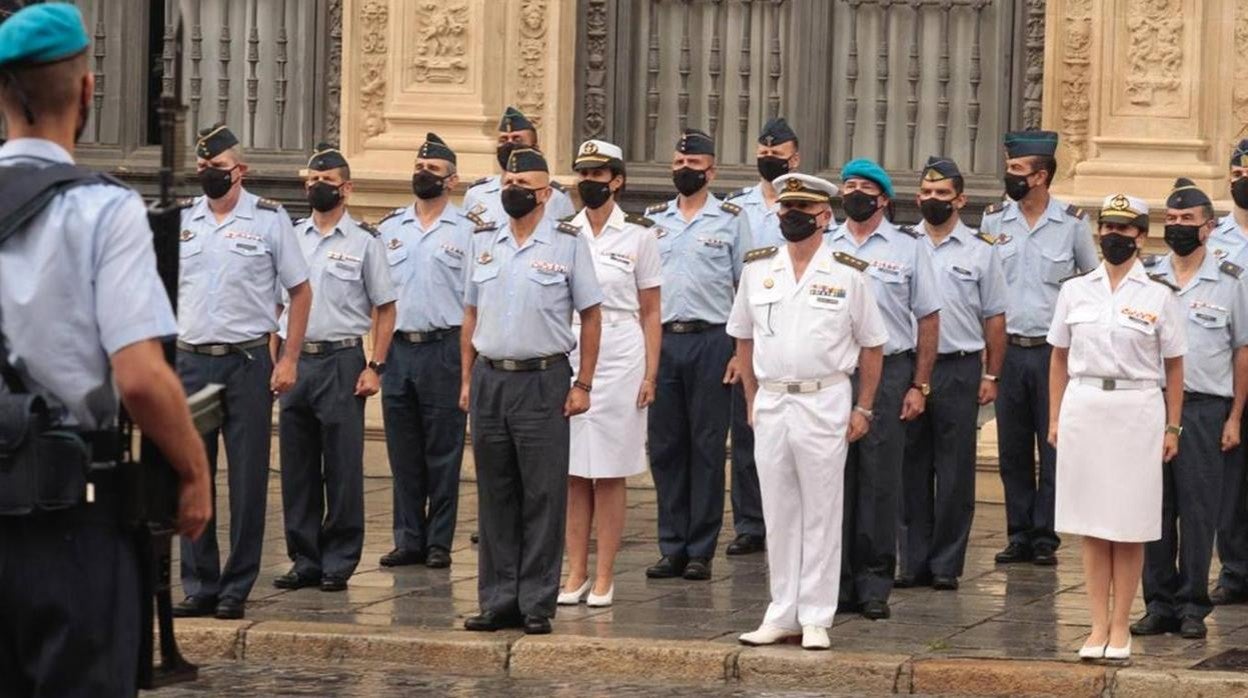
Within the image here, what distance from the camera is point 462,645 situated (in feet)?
35.6

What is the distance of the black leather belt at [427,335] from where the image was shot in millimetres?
13688

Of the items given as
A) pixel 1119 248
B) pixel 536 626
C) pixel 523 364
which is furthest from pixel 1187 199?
pixel 536 626

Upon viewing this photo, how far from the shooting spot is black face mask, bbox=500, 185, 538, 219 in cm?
1116

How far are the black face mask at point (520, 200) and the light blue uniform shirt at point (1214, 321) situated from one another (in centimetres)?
282

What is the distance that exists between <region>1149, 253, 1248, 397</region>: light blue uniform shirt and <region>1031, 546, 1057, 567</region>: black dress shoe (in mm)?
2034

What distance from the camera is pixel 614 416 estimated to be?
1191 centimetres

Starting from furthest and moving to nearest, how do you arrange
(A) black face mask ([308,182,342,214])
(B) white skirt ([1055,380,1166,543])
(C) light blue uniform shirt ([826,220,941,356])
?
(A) black face mask ([308,182,342,214]), (C) light blue uniform shirt ([826,220,941,356]), (B) white skirt ([1055,380,1166,543])

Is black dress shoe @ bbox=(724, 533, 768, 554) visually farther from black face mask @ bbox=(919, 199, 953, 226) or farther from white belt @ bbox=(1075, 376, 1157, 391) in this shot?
white belt @ bbox=(1075, 376, 1157, 391)

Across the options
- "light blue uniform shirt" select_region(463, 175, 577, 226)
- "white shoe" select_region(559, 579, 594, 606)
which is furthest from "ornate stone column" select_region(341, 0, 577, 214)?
"white shoe" select_region(559, 579, 594, 606)

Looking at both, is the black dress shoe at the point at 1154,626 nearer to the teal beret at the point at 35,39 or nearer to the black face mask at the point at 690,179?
the black face mask at the point at 690,179

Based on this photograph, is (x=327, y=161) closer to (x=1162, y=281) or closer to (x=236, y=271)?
(x=236, y=271)

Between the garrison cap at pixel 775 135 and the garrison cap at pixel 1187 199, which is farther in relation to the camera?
the garrison cap at pixel 775 135

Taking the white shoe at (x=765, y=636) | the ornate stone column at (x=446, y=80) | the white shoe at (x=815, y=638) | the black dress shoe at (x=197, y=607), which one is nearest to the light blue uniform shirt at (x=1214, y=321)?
the white shoe at (x=815, y=638)

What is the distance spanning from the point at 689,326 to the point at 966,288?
1449mm
